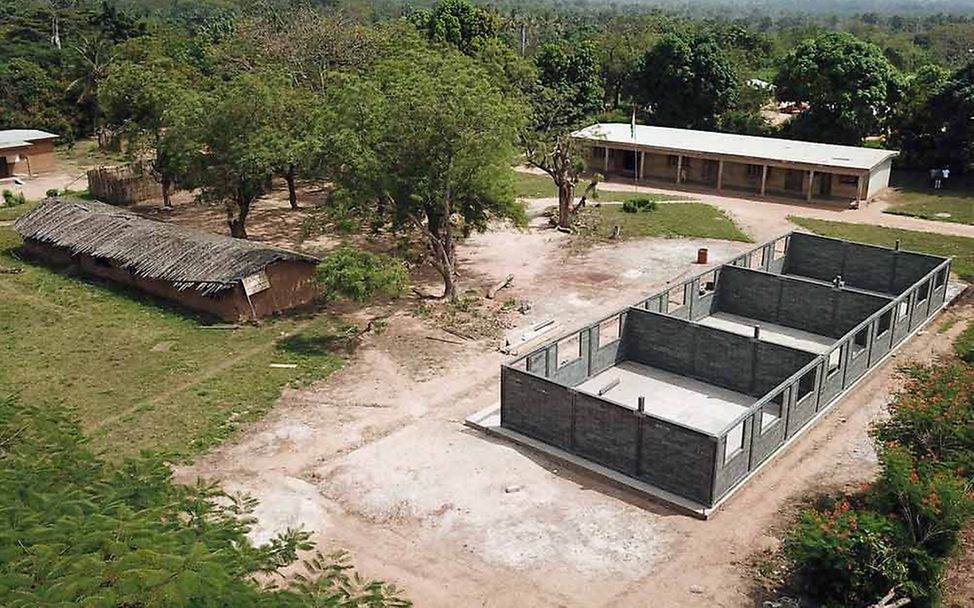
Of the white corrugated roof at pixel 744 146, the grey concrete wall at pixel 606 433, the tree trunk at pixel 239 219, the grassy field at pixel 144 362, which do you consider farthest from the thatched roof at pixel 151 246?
the white corrugated roof at pixel 744 146

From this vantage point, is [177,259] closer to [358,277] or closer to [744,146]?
[358,277]

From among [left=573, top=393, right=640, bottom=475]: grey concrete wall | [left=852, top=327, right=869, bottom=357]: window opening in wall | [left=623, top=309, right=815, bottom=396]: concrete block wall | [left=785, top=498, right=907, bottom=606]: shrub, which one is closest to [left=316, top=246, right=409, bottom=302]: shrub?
[left=623, top=309, right=815, bottom=396]: concrete block wall

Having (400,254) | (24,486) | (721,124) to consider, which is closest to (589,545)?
(24,486)

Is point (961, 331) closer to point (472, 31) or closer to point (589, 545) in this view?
point (589, 545)

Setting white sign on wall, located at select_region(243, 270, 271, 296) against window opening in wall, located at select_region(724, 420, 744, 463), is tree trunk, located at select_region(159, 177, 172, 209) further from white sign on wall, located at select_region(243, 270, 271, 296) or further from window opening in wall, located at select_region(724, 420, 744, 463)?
window opening in wall, located at select_region(724, 420, 744, 463)

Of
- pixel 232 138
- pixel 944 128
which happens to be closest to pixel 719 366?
pixel 232 138


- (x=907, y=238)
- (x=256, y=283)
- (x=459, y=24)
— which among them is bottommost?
(x=907, y=238)
